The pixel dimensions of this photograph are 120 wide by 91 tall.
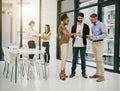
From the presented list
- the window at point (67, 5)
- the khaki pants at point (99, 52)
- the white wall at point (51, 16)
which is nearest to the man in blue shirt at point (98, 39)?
the khaki pants at point (99, 52)

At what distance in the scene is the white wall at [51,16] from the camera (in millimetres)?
12305

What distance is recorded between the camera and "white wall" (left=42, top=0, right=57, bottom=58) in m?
12.3

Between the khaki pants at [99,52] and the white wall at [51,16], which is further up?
the white wall at [51,16]

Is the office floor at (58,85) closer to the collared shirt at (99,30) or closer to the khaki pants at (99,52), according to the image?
the khaki pants at (99,52)

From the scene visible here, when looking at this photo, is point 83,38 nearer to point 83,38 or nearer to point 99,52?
point 83,38

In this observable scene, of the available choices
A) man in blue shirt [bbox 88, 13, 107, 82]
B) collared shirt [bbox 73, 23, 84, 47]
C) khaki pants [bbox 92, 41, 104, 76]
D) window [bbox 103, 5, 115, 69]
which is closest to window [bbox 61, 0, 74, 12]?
window [bbox 103, 5, 115, 69]

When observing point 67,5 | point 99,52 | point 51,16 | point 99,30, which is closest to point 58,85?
point 99,52

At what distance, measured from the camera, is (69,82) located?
20.2 feet

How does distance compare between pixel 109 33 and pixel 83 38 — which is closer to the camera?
pixel 83 38

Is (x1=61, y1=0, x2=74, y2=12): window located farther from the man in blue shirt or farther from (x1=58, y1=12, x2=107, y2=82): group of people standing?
the man in blue shirt

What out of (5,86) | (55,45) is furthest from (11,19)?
(5,86)

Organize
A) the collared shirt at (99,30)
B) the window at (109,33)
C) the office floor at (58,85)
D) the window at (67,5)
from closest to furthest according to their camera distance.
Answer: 1. the office floor at (58,85)
2. the collared shirt at (99,30)
3. the window at (109,33)
4. the window at (67,5)

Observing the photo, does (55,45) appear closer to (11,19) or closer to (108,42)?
(11,19)

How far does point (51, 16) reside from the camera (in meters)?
12.4
